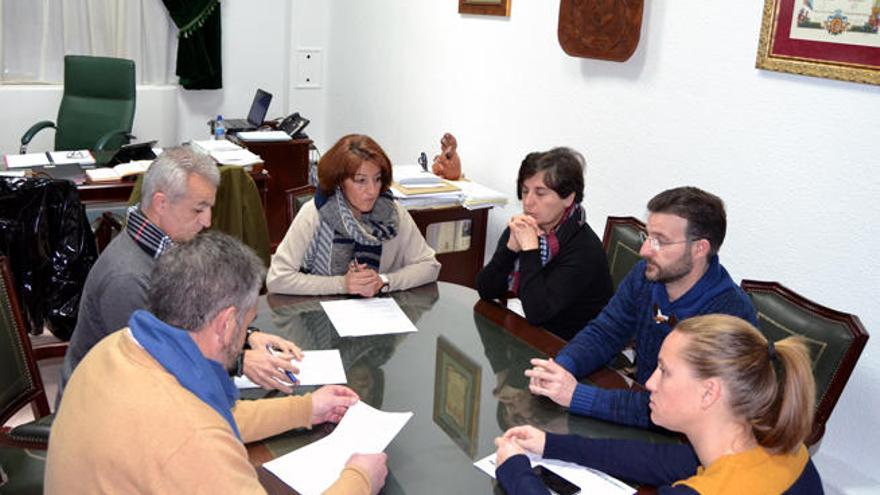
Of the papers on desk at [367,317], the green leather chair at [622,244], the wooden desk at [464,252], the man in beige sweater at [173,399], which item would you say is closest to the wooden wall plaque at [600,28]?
the green leather chair at [622,244]

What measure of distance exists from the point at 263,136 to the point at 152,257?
107 inches

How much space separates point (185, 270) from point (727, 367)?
0.98 meters

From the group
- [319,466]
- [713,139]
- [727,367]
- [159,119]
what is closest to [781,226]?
[713,139]

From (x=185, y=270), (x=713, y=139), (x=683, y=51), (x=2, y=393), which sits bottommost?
(x=2, y=393)

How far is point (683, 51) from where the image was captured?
272 cm

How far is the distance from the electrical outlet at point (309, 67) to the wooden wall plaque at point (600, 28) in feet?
9.60

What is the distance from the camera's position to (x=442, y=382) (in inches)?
72.3

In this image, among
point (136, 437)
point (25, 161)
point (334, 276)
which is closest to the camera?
point (136, 437)

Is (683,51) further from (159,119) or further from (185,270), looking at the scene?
(159,119)

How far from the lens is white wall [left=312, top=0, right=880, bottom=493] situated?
2217 millimetres

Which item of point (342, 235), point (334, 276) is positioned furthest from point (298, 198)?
point (334, 276)

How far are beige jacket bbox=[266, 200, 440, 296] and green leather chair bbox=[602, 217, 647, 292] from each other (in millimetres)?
665

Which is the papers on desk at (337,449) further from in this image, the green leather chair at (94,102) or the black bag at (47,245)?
the green leather chair at (94,102)

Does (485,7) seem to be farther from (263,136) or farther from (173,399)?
(173,399)
